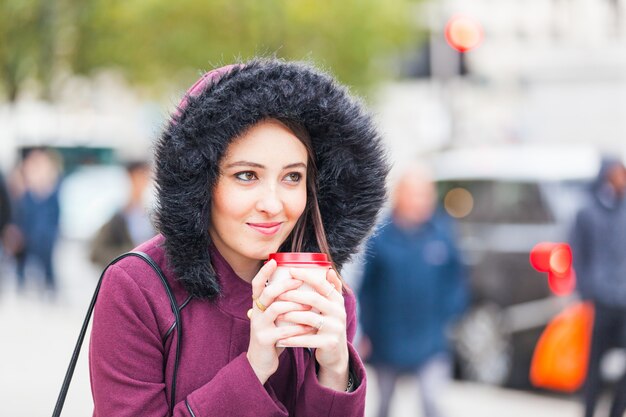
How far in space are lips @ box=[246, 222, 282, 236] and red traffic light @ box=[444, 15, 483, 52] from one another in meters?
11.9

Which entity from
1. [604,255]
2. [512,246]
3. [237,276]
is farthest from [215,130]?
[512,246]

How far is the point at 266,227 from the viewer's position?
2.31m

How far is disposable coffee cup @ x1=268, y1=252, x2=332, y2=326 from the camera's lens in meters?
2.12

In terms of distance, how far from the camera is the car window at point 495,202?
905cm

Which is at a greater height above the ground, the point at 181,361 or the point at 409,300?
the point at 181,361

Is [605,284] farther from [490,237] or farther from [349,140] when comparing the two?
[349,140]

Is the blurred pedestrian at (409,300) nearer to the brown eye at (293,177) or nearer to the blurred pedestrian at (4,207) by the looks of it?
the brown eye at (293,177)

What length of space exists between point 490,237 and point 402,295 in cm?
289

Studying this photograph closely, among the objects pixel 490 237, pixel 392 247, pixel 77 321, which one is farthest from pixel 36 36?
pixel 392 247

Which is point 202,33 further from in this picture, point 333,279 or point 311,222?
point 333,279

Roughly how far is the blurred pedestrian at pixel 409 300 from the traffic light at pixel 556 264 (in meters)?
2.16

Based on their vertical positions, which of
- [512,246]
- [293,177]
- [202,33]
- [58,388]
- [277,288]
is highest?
[202,33]

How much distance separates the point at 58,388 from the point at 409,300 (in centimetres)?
312

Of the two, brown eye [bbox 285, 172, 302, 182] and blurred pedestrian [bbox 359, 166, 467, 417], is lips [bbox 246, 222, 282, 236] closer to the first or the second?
brown eye [bbox 285, 172, 302, 182]
